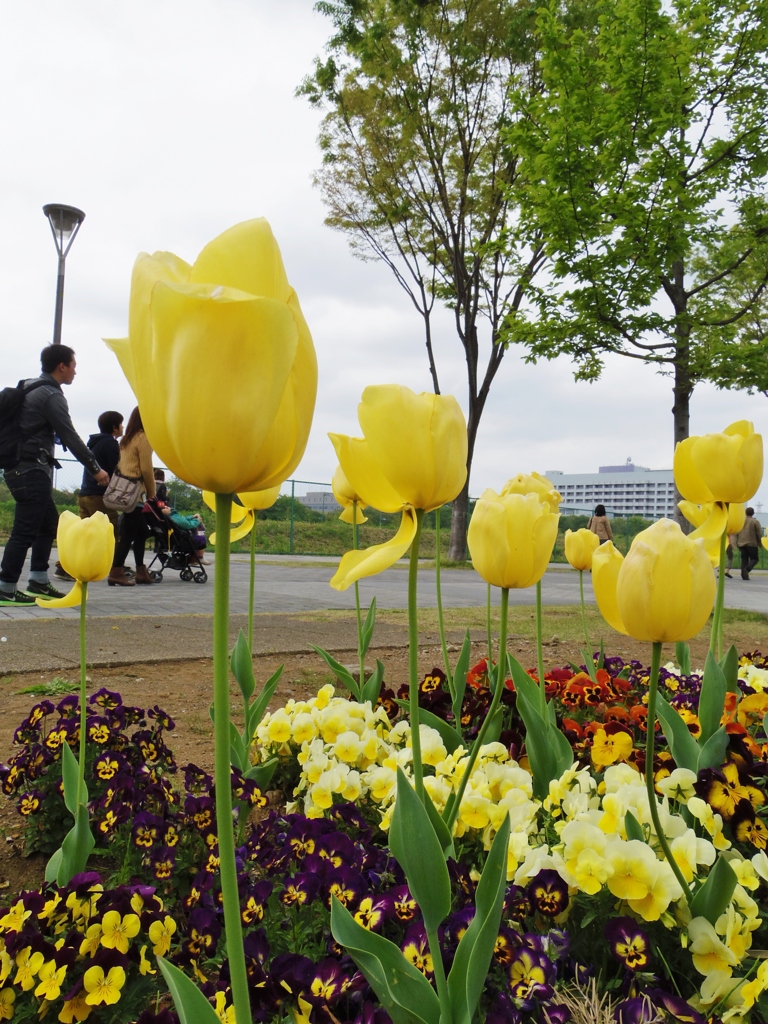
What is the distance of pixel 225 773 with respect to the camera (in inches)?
22.3

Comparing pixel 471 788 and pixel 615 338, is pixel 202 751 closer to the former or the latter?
pixel 471 788

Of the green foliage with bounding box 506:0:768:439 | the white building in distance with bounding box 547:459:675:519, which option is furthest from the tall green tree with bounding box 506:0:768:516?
the white building in distance with bounding box 547:459:675:519

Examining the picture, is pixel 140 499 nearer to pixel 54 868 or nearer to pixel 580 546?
pixel 580 546

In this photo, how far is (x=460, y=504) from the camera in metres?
16.7

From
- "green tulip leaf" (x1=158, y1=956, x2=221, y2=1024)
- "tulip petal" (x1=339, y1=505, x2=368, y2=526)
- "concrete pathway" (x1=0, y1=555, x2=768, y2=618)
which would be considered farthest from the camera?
"concrete pathway" (x1=0, y1=555, x2=768, y2=618)

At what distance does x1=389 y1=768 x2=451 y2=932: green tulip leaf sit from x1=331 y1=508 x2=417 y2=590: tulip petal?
21 cm

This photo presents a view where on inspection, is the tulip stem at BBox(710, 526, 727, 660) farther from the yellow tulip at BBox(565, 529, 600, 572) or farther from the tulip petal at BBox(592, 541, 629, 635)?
the tulip petal at BBox(592, 541, 629, 635)

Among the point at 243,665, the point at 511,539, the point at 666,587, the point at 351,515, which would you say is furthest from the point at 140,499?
the point at 666,587

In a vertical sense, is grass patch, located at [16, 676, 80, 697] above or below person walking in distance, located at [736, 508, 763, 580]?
below

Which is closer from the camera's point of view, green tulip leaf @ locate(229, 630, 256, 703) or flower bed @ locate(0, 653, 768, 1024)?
flower bed @ locate(0, 653, 768, 1024)

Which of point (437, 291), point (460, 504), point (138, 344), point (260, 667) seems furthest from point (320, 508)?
point (138, 344)

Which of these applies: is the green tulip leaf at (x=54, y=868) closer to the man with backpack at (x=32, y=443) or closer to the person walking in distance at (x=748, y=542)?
the man with backpack at (x=32, y=443)

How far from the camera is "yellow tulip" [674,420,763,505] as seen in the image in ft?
5.06

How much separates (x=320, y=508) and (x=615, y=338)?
42.2 ft
